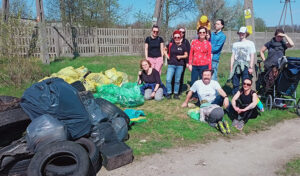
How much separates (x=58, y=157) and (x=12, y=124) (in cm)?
132

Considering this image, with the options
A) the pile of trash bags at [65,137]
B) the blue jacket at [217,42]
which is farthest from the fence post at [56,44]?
the pile of trash bags at [65,137]

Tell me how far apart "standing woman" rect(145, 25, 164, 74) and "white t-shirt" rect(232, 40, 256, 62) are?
82.2 inches

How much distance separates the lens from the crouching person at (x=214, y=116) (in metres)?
4.87

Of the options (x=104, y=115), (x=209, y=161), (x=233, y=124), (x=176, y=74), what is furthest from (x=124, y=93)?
(x=209, y=161)

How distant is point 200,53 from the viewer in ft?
20.9

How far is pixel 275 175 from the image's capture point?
340cm

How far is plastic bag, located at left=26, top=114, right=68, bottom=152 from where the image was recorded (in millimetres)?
3264

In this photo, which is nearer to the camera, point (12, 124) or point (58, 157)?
point (58, 157)

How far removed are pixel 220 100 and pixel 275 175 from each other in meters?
2.35

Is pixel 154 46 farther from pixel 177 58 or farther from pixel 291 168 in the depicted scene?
pixel 291 168

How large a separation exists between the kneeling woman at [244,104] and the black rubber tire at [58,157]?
324cm

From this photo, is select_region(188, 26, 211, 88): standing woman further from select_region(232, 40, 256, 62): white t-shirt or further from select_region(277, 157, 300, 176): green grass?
select_region(277, 157, 300, 176): green grass

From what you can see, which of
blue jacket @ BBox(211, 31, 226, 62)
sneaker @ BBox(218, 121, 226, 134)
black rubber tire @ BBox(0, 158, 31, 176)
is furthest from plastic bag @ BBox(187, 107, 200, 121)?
black rubber tire @ BBox(0, 158, 31, 176)

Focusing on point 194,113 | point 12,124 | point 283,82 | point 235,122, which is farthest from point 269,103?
point 12,124
